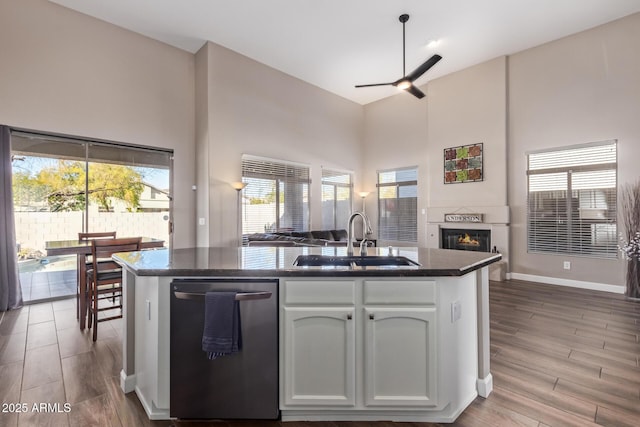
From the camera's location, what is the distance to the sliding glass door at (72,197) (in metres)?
4.16

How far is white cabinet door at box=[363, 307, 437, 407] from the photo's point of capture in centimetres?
169

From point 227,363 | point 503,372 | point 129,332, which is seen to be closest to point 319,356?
point 227,363

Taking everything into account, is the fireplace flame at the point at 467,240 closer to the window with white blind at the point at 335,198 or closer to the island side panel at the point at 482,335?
the window with white blind at the point at 335,198

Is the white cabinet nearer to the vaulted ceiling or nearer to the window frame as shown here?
the vaulted ceiling

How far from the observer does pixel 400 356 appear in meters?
1.70

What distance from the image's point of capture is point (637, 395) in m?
2.03

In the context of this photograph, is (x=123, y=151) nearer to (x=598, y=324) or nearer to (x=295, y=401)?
(x=295, y=401)

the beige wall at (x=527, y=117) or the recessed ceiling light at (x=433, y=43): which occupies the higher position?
the recessed ceiling light at (x=433, y=43)

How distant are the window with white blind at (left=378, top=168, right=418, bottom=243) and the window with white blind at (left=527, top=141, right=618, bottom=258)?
2.41m

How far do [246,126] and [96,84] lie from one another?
2.34m

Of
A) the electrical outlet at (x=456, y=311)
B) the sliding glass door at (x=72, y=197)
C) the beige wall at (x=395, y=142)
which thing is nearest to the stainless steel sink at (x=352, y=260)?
the electrical outlet at (x=456, y=311)

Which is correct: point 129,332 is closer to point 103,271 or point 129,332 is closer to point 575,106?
point 103,271

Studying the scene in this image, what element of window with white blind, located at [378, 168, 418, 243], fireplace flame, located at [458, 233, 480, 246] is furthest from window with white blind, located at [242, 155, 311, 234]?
fireplace flame, located at [458, 233, 480, 246]

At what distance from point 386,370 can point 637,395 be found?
71.5 inches
